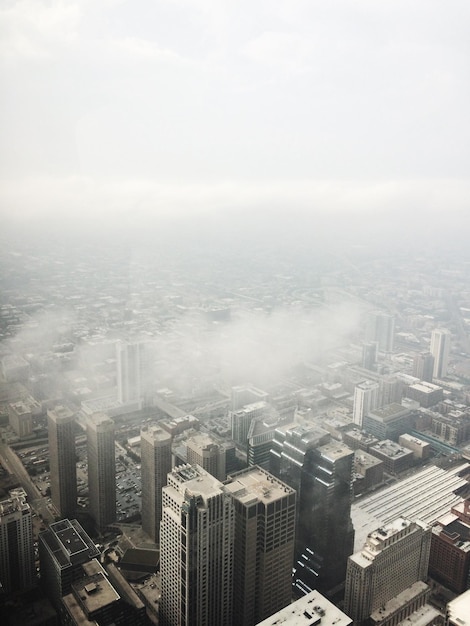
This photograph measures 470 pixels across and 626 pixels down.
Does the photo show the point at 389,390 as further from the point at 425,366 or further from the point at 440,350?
the point at 440,350

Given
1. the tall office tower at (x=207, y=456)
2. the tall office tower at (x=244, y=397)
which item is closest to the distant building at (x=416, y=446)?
the tall office tower at (x=244, y=397)

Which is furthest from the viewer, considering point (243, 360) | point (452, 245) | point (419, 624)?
point (243, 360)

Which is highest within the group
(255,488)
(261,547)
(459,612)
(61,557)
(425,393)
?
(459,612)

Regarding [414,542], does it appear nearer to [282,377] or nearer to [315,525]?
[315,525]

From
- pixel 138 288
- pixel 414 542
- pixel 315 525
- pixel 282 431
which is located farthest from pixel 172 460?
pixel 138 288

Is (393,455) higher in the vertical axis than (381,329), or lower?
lower

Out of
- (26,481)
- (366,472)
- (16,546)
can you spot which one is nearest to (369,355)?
(366,472)
